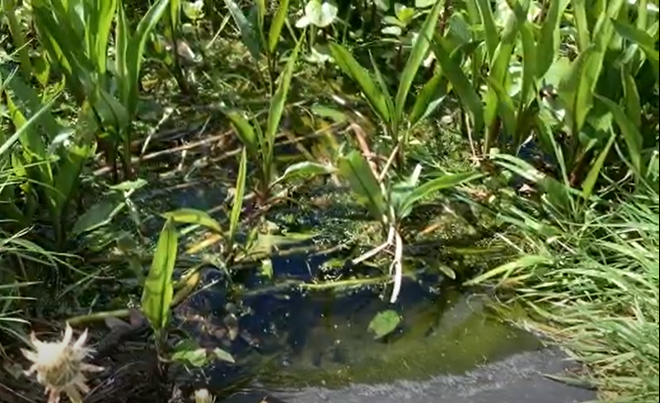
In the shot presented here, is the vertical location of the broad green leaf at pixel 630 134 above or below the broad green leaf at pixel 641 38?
below

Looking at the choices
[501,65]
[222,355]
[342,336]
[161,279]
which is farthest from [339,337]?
[501,65]

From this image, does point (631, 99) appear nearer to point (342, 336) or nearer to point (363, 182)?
point (363, 182)

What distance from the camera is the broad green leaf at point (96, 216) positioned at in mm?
1771

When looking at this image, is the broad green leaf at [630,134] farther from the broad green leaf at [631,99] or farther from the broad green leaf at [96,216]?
the broad green leaf at [96,216]

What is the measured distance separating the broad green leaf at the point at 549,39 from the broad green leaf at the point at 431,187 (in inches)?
8.8

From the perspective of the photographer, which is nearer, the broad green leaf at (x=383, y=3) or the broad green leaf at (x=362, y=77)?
the broad green leaf at (x=362, y=77)

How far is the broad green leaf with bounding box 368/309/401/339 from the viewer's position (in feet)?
5.60

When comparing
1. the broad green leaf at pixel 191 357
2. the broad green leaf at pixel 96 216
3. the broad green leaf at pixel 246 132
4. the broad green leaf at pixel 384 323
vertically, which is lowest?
the broad green leaf at pixel 384 323

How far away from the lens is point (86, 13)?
1840mm

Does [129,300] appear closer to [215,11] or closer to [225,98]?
[225,98]

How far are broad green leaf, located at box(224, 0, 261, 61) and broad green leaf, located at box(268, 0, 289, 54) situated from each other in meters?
0.03

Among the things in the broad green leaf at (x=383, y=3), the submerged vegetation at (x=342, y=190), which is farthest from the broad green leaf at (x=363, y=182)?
the broad green leaf at (x=383, y=3)

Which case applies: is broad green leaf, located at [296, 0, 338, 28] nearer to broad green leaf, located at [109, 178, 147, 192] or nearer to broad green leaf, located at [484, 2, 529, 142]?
broad green leaf, located at [484, 2, 529, 142]

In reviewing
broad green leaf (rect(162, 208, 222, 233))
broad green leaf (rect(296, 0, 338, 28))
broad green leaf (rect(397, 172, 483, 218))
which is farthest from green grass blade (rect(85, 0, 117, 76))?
broad green leaf (rect(397, 172, 483, 218))
